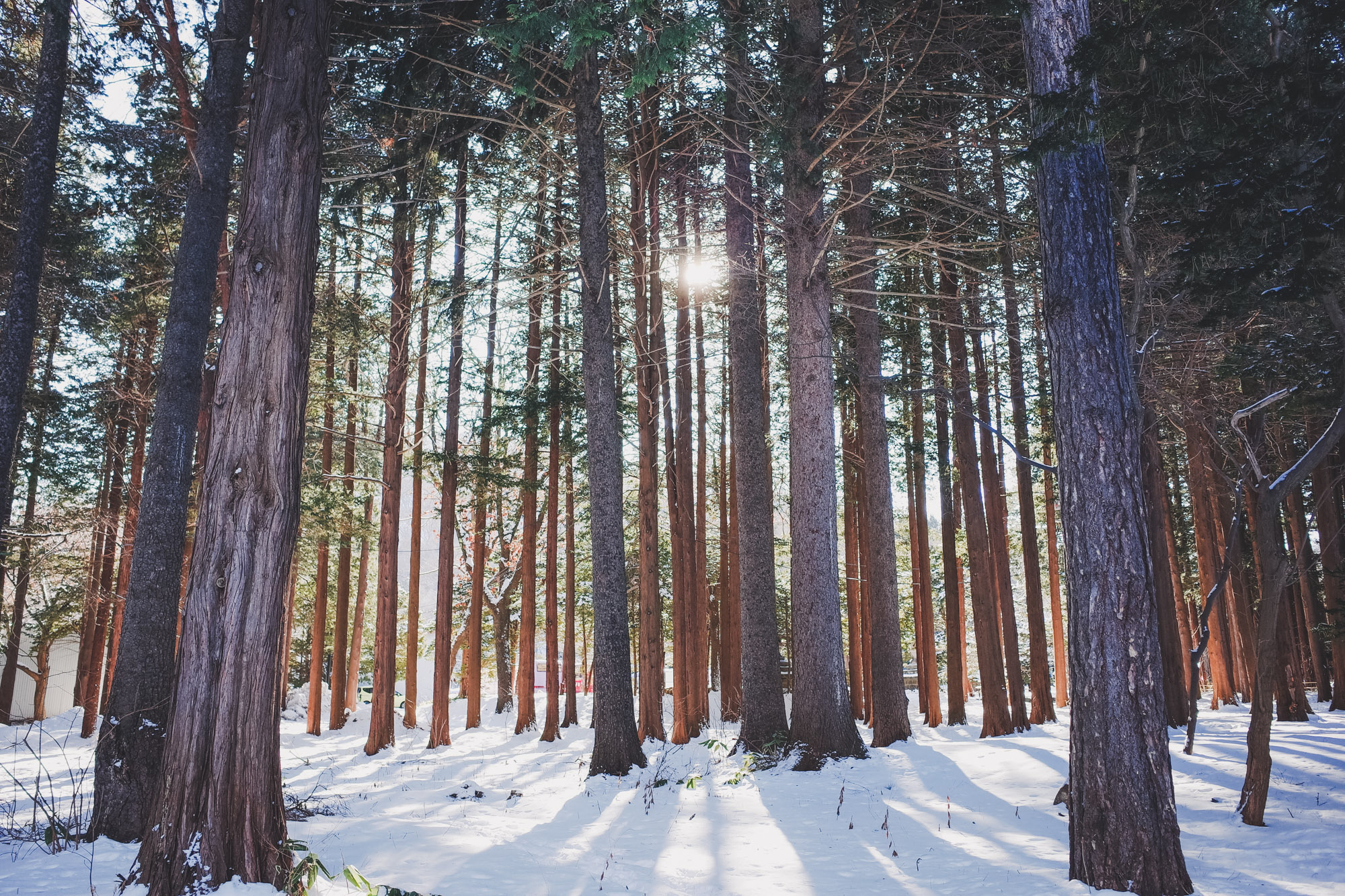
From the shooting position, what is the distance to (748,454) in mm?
10383

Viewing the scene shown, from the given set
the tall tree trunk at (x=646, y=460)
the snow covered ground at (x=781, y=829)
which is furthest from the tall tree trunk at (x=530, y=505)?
the snow covered ground at (x=781, y=829)

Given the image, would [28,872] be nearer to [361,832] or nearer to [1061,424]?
[361,832]

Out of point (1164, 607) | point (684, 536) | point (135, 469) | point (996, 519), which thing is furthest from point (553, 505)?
point (1164, 607)

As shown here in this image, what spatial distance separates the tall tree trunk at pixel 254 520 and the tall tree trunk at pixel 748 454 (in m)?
5.41

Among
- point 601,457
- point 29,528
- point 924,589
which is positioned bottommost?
point 924,589

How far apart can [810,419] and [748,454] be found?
151 cm

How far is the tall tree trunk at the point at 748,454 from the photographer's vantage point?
9.71m

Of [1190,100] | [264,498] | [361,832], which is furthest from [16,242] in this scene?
[1190,100]

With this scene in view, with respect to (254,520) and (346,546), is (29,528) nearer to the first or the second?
(346,546)

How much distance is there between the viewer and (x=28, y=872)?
179 inches

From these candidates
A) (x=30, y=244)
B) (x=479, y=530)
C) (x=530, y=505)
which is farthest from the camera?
(x=479, y=530)

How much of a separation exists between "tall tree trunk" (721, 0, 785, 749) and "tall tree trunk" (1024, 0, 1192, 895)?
4632 millimetres

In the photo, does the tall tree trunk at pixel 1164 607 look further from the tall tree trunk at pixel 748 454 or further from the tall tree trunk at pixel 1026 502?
the tall tree trunk at pixel 748 454

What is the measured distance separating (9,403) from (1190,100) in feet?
40.4
